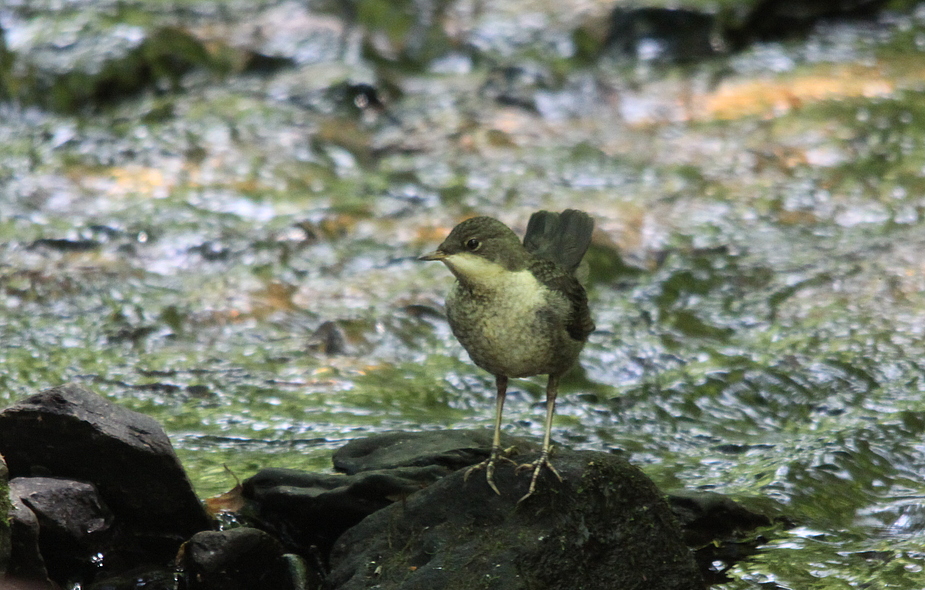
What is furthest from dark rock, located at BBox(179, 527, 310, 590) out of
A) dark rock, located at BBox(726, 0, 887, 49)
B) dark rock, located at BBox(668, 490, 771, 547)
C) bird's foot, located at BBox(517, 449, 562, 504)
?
dark rock, located at BBox(726, 0, 887, 49)

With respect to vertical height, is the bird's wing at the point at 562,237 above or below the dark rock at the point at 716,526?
above

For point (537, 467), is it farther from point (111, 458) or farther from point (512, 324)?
point (111, 458)

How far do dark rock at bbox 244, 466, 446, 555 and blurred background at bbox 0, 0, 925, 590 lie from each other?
1.36ft

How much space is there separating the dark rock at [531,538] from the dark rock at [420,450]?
55 cm

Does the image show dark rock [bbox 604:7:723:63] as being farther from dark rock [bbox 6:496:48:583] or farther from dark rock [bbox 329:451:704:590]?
dark rock [bbox 6:496:48:583]

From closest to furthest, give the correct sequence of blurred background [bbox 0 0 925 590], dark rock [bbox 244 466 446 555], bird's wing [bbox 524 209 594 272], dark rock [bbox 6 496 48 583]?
dark rock [bbox 6 496 48 583] → dark rock [bbox 244 466 446 555] → bird's wing [bbox 524 209 594 272] → blurred background [bbox 0 0 925 590]

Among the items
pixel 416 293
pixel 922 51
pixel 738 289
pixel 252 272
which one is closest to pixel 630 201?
pixel 738 289

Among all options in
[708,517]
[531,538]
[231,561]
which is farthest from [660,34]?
[231,561]

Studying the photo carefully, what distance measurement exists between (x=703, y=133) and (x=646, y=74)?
155 cm

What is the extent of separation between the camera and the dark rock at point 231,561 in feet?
13.3

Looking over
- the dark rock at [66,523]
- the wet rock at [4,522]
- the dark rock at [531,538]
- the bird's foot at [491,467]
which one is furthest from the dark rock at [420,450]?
the wet rock at [4,522]

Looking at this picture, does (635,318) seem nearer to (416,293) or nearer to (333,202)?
(416,293)

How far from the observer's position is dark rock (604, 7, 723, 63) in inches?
472

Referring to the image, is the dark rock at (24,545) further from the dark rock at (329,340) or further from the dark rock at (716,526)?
the dark rock at (329,340)
